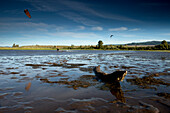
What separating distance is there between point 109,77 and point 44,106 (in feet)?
15.9

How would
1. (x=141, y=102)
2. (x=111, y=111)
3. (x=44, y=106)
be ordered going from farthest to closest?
(x=141, y=102) < (x=44, y=106) < (x=111, y=111)

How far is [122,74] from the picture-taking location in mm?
6719

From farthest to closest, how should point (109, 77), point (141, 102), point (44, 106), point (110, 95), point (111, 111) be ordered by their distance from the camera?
point (109, 77) → point (110, 95) → point (141, 102) → point (44, 106) → point (111, 111)

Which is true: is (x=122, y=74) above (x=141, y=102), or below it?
above

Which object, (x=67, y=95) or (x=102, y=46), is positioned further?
(x=102, y=46)

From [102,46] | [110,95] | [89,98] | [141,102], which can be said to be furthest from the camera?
[102,46]

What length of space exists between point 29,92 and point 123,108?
15.5ft

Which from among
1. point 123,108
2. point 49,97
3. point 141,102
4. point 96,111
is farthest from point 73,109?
point 141,102

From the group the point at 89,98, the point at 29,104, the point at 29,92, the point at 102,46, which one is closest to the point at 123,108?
the point at 89,98

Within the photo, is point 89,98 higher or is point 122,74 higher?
point 122,74

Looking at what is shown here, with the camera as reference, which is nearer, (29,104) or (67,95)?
(29,104)

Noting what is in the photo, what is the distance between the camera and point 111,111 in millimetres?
4000

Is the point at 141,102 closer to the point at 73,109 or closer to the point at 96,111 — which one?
the point at 96,111

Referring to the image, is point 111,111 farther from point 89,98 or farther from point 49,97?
point 49,97
